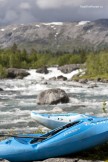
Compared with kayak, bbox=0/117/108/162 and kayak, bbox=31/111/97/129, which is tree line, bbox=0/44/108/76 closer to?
kayak, bbox=31/111/97/129

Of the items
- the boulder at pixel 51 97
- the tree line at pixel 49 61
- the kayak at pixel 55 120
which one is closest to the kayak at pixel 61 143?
the kayak at pixel 55 120

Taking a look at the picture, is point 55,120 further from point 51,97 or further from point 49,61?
point 49,61

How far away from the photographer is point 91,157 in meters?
11.4

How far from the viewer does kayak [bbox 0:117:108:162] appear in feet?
37.3

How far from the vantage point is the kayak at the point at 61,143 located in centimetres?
1137

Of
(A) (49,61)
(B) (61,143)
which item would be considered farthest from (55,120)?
(A) (49,61)

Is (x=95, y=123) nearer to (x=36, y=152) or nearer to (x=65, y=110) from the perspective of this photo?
(x=36, y=152)

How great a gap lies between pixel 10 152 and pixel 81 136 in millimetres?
2508

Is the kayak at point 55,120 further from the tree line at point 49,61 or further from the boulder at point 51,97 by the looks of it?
the tree line at point 49,61

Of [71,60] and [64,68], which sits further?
[71,60]

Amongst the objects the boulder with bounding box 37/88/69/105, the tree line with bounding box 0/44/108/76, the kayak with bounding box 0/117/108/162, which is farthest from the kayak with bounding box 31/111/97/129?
the tree line with bounding box 0/44/108/76

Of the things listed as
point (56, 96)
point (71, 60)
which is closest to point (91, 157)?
point (56, 96)

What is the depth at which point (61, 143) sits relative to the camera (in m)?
11.4

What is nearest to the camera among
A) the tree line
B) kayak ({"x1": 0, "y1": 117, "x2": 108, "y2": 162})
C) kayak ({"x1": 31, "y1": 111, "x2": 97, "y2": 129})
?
kayak ({"x1": 0, "y1": 117, "x2": 108, "y2": 162})
